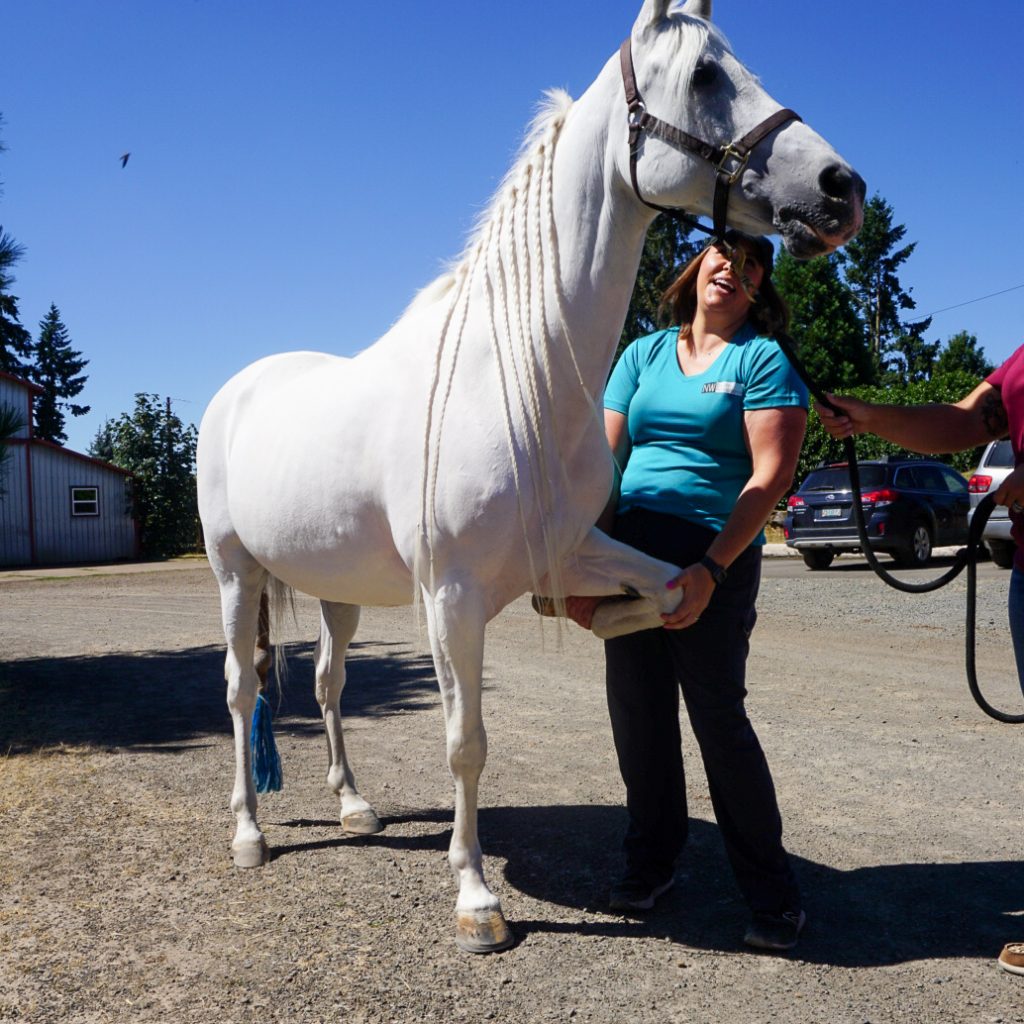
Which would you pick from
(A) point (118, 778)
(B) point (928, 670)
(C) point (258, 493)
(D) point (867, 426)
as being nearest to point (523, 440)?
(D) point (867, 426)

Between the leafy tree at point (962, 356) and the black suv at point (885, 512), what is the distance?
4362 cm

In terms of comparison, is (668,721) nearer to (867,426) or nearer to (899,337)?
(867,426)

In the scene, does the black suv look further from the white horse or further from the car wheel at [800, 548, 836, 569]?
the white horse

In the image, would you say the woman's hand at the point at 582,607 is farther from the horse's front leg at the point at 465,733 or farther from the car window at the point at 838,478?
the car window at the point at 838,478

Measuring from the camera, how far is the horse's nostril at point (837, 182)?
2.28 meters

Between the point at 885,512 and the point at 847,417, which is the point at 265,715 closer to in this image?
the point at 847,417

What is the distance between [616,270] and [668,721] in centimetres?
155

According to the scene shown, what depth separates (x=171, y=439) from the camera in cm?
2622

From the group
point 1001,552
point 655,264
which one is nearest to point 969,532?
point 1001,552

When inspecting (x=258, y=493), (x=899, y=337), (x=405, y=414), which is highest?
(x=899, y=337)

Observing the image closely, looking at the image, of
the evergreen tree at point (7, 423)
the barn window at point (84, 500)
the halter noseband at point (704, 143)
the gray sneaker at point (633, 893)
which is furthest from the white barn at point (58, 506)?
the halter noseband at point (704, 143)

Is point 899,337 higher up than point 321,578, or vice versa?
point 899,337

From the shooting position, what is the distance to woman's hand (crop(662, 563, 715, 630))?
278 centimetres

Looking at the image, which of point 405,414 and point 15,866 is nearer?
point 405,414
